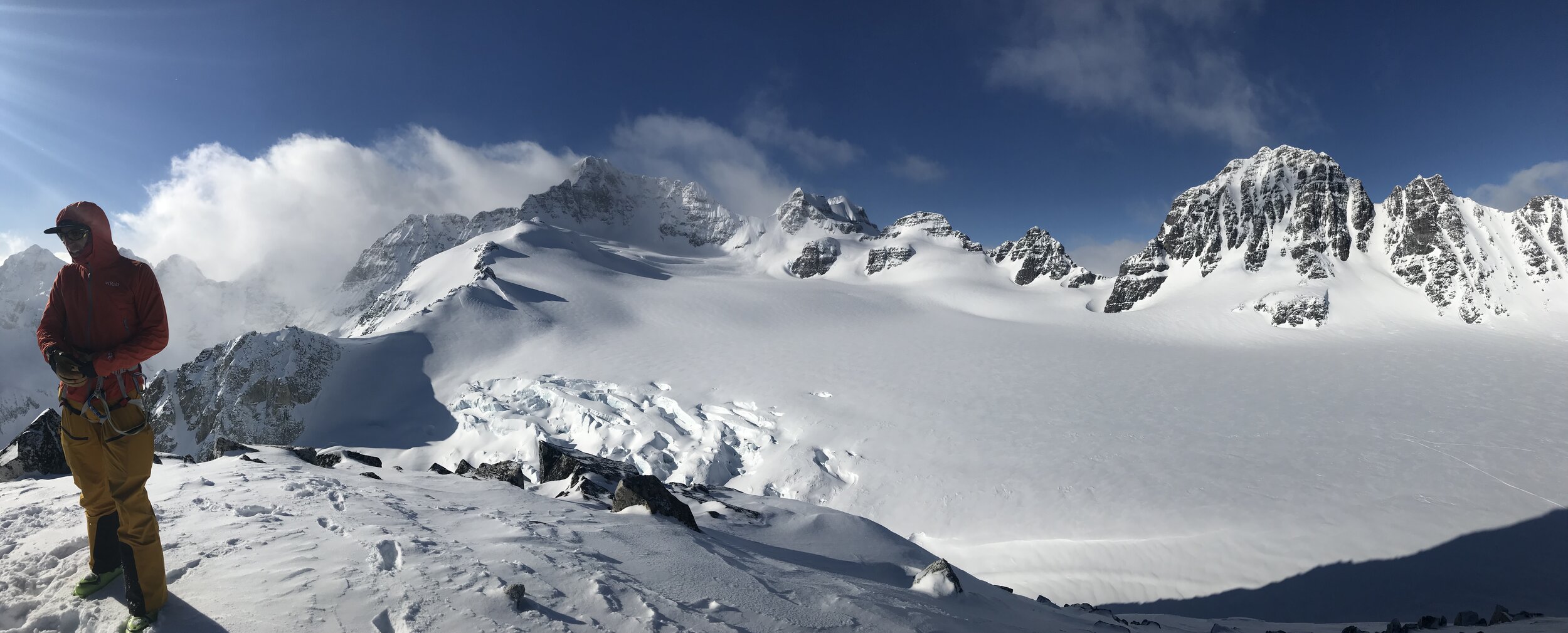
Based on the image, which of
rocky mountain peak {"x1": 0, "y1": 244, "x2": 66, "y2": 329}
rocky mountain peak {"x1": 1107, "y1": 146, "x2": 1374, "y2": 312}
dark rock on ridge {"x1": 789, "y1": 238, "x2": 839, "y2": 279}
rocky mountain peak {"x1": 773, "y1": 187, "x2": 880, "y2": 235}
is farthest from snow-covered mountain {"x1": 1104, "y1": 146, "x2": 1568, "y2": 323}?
rocky mountain peak {"x1": 0, "y1": 244, "x2": 66, "y2": 329}

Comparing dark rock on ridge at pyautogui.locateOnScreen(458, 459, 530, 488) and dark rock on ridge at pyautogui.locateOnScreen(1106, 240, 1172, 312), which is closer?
dark rock on ridge at pyautogui.locateOnScreen(458, 459, 530, 488)

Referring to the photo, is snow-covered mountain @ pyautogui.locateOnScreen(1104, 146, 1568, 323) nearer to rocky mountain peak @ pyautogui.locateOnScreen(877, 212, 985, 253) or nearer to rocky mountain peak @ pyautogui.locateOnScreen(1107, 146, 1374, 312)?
rocky mountain peak @ pyautogui.locateOnScreen(1107, 146, 1374, 312)

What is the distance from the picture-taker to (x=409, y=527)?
5.94 m

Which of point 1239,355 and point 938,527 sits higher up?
point 1239,355

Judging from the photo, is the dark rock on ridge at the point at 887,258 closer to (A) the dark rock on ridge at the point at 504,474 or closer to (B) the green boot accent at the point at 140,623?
(A) the dark rock on ridge at the point at 504,474

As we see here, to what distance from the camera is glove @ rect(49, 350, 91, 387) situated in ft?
12.8

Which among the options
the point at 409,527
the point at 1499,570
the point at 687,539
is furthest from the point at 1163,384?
the point at 409,527

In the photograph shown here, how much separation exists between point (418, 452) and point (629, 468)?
26.5 meters

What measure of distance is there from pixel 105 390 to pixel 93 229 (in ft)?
4.00

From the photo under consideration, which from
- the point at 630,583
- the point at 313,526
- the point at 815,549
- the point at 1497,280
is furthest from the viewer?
the point at 1497,280

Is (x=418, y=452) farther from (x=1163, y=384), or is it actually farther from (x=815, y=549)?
(x=1163, y=384)

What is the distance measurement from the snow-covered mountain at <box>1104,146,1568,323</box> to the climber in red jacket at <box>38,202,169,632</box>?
70785 millimetres

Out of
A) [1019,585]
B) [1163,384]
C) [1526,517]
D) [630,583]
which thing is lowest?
[1019,585]

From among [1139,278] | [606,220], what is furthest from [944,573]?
[606,220]
